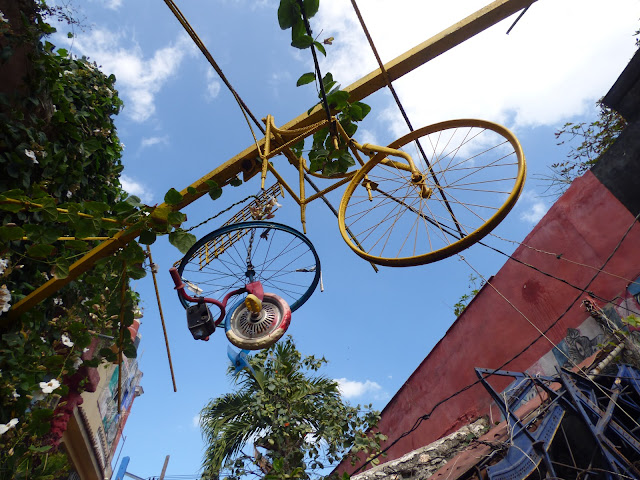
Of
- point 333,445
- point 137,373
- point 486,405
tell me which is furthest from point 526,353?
point 137,373

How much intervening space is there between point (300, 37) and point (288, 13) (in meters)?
0.14

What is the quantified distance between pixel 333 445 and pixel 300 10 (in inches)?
259

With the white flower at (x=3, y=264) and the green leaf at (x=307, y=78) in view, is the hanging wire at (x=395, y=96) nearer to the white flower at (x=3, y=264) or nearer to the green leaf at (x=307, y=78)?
the green leaf at (x=307, y=78)

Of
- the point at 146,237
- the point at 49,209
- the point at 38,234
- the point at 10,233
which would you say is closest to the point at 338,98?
the point at 146,237

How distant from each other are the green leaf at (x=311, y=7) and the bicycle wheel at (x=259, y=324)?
251 centimetres

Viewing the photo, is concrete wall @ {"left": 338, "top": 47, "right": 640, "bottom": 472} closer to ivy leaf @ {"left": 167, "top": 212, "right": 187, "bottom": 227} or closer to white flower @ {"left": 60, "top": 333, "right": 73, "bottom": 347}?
ivy leaf @ {"left": 167, "top": 212, "right": 187, "bottom": 227}

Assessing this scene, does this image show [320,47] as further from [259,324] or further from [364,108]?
[259,324]

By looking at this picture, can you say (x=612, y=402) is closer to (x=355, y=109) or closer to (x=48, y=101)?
(x=355, y=109)

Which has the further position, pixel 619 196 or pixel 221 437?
pixel 221 437

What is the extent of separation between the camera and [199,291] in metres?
4.40

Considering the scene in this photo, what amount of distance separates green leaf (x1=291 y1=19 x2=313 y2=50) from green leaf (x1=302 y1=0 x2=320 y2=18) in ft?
0.21

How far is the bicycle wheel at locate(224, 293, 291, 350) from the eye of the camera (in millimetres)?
3611

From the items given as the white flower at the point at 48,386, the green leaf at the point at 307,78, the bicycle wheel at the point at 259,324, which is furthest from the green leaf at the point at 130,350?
the green leaf at the point at 307,78

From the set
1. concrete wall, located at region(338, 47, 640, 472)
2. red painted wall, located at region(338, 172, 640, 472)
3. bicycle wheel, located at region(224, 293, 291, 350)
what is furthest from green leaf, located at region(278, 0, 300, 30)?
red painted wall, located at region(338, 172, 640, 472)
